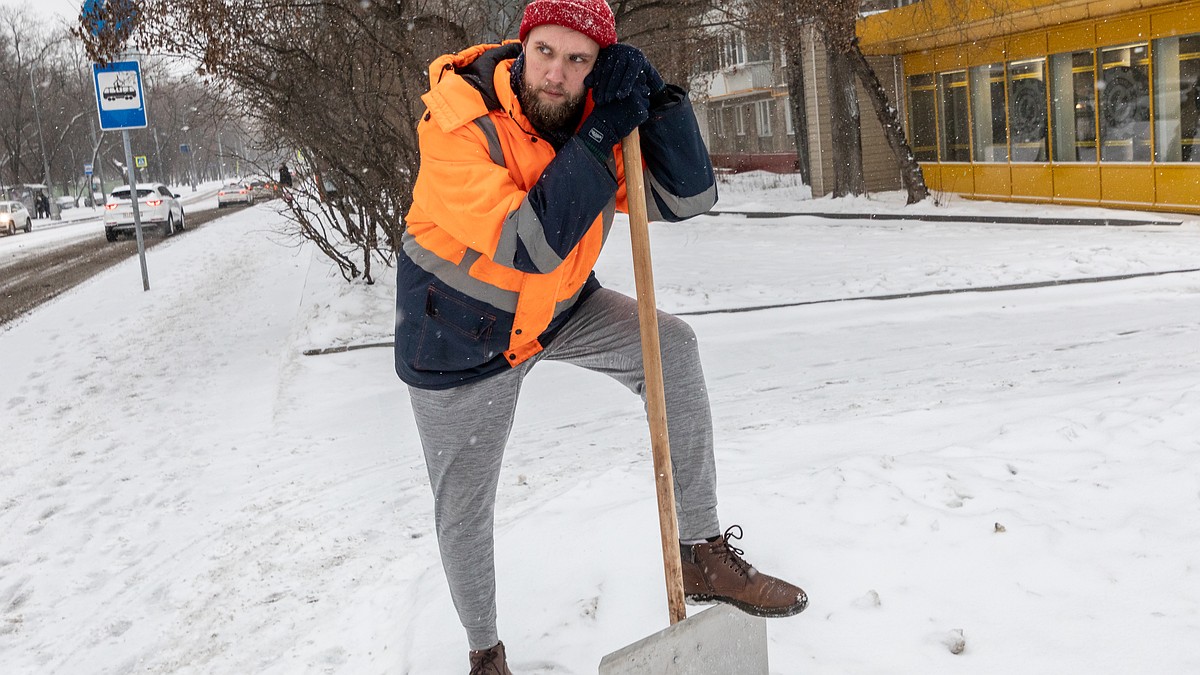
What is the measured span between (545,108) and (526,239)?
38cm

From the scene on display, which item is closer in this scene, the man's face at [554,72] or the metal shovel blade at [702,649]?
the metal shovel blade at [702,649]

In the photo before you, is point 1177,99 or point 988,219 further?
point 988,219

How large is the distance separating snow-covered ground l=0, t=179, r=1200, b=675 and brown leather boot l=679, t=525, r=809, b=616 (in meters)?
0.07

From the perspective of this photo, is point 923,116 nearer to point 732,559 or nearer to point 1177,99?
point 1177,99

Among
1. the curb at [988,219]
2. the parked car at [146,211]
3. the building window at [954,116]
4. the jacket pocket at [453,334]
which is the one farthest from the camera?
the parked car at [146,211]

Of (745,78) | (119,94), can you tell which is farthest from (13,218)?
(745,78)

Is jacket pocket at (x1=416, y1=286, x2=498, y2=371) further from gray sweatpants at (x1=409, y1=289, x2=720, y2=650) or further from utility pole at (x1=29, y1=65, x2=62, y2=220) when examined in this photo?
→ utility pole at (x1=29, y1=65, x2=62, y2=220)

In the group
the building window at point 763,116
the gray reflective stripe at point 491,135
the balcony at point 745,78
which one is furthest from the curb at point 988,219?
the building window at point 763,116

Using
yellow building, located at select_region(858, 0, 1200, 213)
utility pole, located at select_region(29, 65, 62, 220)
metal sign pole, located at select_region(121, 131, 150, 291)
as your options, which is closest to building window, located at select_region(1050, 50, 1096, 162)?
yellow building, located at select_region(858, 0, 1200, 213)

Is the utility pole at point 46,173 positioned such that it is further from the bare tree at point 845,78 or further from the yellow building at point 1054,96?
the yellow building at point 1054,96

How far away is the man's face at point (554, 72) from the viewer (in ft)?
8.43

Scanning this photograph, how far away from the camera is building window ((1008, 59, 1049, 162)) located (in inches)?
725

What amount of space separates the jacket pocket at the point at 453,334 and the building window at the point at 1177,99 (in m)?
15.5

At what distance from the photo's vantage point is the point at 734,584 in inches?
114
